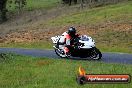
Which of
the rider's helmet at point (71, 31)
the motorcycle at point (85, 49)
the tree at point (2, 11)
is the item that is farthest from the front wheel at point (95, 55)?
the tree at point (2, 11)

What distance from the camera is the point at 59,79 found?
1480 centimetres

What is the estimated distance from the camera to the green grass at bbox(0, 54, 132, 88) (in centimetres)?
1381

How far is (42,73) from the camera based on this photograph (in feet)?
54.0

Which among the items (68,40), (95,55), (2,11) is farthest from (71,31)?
(2,11)

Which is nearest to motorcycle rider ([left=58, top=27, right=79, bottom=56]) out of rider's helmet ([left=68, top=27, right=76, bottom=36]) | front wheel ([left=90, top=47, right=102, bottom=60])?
rider's helmet ([left=68, top=27, right=76, bottom=36])

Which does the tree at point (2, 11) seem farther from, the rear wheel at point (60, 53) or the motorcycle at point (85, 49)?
the motorcycle at point (85, 49)

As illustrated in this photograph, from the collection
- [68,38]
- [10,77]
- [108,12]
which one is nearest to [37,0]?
[108,12]

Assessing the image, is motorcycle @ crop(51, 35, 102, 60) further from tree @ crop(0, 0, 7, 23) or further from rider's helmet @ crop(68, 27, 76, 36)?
tree @ crop(0, 0, 7, 23)

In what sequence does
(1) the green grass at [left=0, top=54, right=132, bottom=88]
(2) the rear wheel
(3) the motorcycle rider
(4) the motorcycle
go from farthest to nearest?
(2) the rear wheel → (3) the motorcycle rider → (4) the motorcycle → (1) the green grass at [left=0, top=54, right=132, bottom=88]

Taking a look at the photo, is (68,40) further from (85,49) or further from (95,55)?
(95,55)

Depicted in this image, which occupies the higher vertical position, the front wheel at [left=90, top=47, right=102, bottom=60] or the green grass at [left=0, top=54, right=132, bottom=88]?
the green grass at [left=0, top=54, right=132, bottom=88]

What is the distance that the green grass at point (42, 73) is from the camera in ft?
45.3

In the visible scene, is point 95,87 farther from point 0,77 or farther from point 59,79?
point 0,77

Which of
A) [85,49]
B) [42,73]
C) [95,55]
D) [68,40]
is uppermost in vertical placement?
[42,73]
